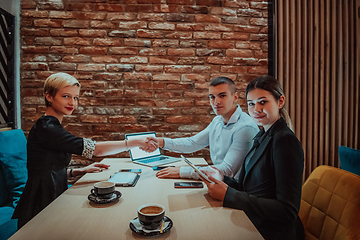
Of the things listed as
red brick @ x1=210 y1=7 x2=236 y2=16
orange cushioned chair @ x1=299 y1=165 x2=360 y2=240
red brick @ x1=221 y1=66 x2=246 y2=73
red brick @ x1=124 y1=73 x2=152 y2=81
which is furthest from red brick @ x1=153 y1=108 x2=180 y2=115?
orange cushioned chair @ x1=299 y1=165 x2=360 y2=240

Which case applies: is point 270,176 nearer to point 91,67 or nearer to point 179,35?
point 179,35

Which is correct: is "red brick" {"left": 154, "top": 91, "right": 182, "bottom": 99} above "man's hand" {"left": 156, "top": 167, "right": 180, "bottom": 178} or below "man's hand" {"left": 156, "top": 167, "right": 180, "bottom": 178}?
above

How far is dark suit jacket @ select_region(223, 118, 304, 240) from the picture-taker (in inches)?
39.6

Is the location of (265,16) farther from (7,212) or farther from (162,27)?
(7,212)

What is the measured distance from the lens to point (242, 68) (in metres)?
2.61

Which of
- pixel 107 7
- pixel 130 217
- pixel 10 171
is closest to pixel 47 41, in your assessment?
pixel 107 7

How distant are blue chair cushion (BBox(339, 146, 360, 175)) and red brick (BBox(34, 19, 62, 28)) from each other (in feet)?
10.2

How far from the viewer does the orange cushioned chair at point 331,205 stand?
1.04 m

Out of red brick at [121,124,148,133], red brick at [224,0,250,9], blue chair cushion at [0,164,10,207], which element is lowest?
blue chair cushion at [0,164,10,207]

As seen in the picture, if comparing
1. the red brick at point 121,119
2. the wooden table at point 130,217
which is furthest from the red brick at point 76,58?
the wooden table at point 130,217

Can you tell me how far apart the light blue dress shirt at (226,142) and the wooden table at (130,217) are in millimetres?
368

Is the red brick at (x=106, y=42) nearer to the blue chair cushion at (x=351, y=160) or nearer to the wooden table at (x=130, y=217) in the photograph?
the wooden table at (x=130, y=217)

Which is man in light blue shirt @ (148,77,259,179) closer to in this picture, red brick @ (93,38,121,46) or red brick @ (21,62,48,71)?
red brick @ (93,38,121,46)

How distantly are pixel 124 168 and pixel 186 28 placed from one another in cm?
168
